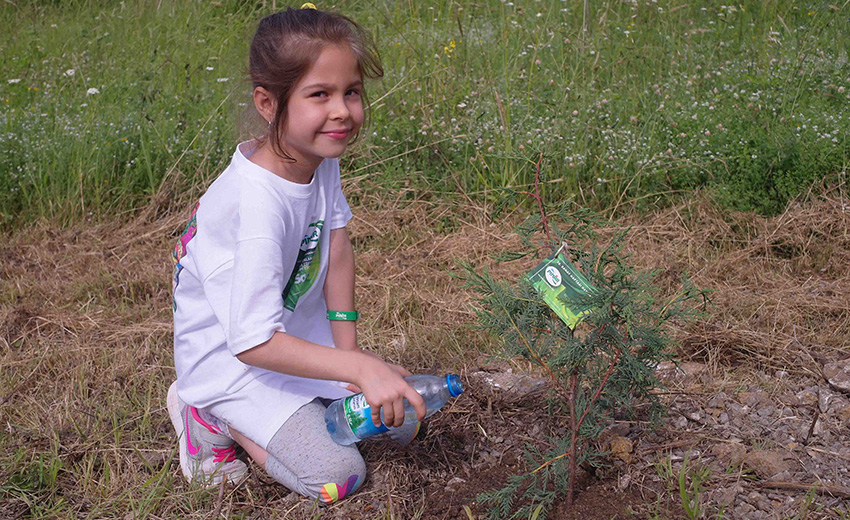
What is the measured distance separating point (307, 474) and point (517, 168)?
2210 mm

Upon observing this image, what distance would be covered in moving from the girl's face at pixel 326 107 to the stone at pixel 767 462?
4.43 ft

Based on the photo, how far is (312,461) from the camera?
2.17m

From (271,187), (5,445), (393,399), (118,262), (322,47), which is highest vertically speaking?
(322,47)

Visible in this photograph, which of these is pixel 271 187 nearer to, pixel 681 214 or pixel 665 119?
pixel 681 214

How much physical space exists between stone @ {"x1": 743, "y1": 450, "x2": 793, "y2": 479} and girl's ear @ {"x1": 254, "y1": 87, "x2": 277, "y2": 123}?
1545mm

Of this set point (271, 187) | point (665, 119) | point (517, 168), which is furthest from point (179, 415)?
point (665, 119)

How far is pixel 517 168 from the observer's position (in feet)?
13.1

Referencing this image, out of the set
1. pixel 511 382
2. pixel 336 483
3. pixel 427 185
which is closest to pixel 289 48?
pixel 336 483

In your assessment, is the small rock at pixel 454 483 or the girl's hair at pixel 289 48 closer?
the girl's hair at pixel 289 48

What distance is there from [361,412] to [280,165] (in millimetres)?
676

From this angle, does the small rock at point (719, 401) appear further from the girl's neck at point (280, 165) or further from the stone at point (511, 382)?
the girl's neck at point (280, 165)

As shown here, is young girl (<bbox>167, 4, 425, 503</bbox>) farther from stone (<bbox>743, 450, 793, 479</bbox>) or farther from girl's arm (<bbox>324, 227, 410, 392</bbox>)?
stone (<bbox>743, 450, 793, 479</bbox>)

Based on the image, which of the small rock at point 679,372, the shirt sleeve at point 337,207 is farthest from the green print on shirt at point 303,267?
the small rock at point 679,372

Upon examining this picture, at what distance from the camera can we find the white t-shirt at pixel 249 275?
1.98 metres
